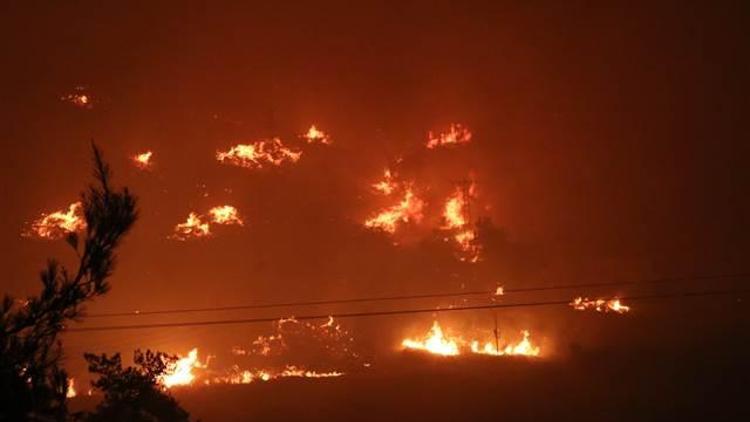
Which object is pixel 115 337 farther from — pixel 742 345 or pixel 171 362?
pixel 742 345

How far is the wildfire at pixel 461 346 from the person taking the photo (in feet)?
299

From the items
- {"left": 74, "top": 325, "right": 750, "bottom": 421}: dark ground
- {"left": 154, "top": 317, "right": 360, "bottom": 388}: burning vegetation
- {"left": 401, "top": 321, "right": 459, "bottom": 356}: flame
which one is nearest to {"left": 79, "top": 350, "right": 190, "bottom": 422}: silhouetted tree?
{"left": 74, "top": 325, "right": 750, "bottom": 421}: dark ground

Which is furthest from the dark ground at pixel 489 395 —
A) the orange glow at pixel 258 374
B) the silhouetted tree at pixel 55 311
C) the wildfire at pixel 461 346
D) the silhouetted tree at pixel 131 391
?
the silhouetted tree at pixel 55 311

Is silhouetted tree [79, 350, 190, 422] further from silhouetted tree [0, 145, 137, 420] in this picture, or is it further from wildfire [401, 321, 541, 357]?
wildfire [401, 321, 541, 357]

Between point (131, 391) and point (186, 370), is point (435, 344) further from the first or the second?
point (131, 391)

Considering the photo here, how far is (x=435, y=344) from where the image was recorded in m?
97.1

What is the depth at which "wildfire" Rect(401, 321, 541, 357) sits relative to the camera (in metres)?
91.1

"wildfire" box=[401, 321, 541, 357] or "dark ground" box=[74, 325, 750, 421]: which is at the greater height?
"wildfire" box=[401, 321, 541, 357]

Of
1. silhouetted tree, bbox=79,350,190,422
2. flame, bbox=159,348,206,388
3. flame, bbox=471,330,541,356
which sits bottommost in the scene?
silhouetted tree, bbox=79,350,190,422

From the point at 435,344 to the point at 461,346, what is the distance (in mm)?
5345

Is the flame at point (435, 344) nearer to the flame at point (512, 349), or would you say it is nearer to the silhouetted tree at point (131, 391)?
the flame at point (512, 349)

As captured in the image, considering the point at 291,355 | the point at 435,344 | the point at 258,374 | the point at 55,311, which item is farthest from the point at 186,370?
the point at 55,311

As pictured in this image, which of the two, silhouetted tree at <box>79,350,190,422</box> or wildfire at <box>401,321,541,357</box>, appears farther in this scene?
wildfire at <box>401,321,541,357</box>

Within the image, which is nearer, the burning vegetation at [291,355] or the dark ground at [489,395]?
the dark ground at [489,395]
